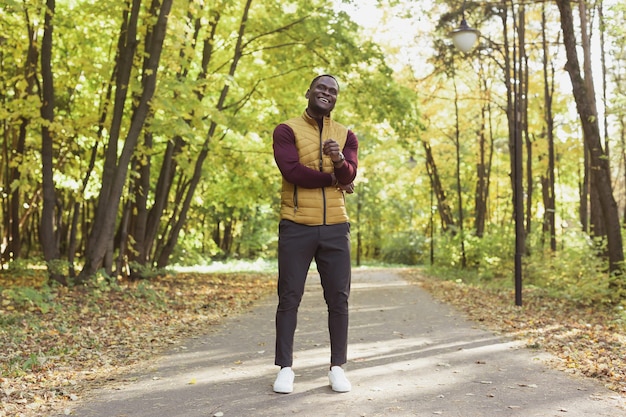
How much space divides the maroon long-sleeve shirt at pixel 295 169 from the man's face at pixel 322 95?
251 millimetres

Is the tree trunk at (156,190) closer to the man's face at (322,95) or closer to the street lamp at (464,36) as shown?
the street lamp at (464,36)

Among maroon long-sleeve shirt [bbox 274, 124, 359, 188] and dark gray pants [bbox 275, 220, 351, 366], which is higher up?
maroon long-sleeve shirt [bbox 274, 124, 359, 188]

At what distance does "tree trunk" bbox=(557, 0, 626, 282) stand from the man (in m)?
7.94

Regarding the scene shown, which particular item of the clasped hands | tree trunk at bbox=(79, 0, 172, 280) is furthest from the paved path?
tree trunk at bbox=(79, 0, 172, 280)

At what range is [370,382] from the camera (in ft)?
16.5

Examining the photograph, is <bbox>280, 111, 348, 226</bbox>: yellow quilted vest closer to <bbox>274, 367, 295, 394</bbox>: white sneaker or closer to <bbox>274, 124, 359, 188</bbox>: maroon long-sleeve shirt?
<bbox>274, 124, 359, 188</bbox>: maroon long-sleeve shirt

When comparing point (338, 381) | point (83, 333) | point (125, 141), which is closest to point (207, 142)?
point (125, 141)

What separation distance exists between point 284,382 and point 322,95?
79.0 inches

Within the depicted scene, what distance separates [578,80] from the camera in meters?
11.5

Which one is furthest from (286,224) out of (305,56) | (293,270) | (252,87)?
(252,87)

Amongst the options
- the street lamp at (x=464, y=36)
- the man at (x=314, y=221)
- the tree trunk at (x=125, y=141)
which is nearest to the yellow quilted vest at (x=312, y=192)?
the man at (x=314, y=221)

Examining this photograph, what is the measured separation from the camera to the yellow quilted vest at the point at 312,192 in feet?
15.5

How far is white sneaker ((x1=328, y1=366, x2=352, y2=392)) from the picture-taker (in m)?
4.64

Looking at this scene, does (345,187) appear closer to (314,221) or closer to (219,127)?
(314,221)
